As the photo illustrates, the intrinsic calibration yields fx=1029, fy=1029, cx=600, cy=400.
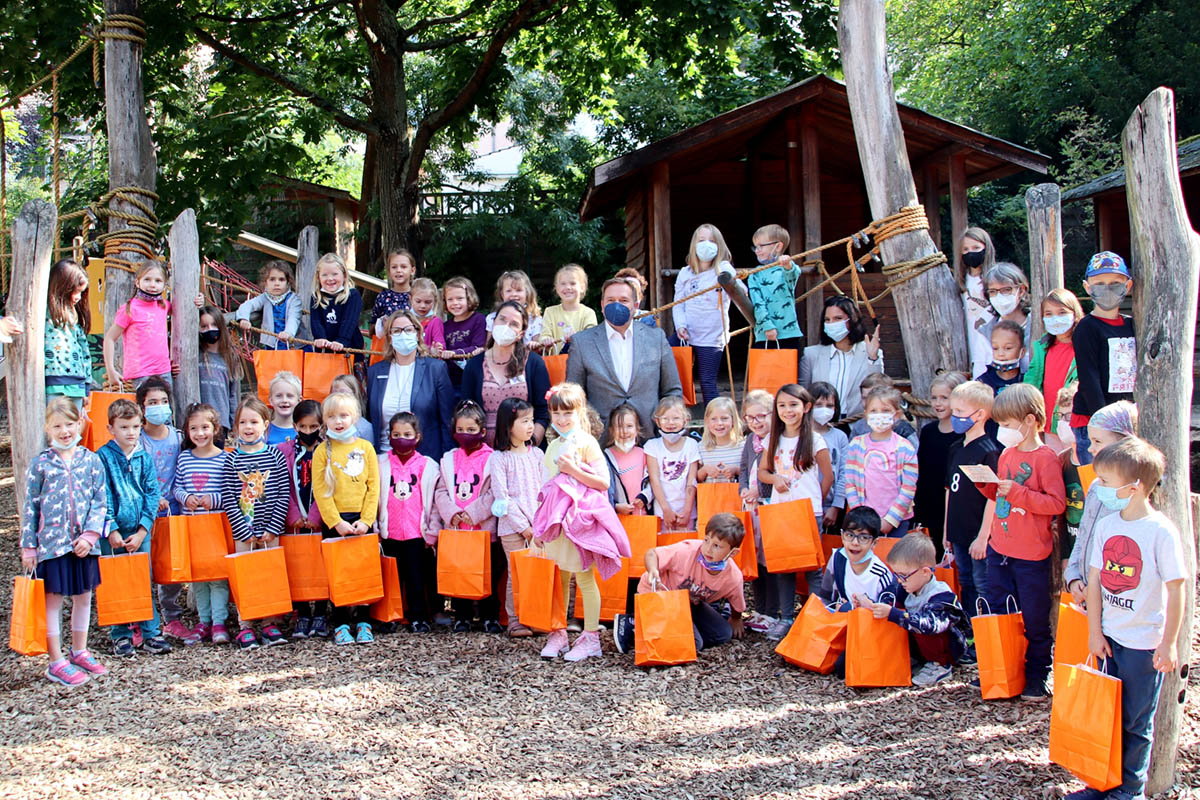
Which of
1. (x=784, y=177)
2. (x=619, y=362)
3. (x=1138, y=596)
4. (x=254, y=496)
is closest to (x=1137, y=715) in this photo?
(x=1138, y=596)

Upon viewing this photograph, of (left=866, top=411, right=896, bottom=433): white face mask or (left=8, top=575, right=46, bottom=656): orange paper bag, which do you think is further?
(left=866, top=411, right=896, bottom=433): white face mask

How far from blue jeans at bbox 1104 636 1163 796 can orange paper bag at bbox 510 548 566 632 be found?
2793 millimetres

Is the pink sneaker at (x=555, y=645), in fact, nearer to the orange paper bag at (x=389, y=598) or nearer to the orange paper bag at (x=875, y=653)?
the orange paper bag at (x=389, y=598)

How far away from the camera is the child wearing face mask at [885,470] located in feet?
17.7

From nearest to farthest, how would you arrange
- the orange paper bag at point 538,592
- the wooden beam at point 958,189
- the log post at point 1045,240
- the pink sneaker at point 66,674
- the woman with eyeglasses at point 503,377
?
1. the pink sneaker at point 66,674
2. the orange paper bag at point 538,592
3. the log post at point 1045,240
4. the woman with eyeglasses at point 503,377
5. the wooden beam at point 958,189

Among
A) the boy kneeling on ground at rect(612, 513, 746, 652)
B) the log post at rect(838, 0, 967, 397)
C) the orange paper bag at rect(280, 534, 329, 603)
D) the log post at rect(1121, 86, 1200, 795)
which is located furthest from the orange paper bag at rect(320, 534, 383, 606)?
the log post at rect(1121, 86, 1200, 795)

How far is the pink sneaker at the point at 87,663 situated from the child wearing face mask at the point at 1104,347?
4835mm

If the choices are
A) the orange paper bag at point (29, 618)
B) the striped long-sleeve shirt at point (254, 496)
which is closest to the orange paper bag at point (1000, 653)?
the striped long-sleeve shirt at point (254, 496)

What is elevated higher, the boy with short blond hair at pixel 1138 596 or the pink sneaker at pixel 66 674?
the boy with short blond hair at pixel 1138 596

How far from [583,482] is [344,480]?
1.36 metres

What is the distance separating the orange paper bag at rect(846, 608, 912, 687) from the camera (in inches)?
190

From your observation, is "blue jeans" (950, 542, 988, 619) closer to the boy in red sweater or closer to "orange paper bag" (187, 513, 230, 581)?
the boy in red sweater

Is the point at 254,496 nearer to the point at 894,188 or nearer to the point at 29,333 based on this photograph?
the point at 29,333

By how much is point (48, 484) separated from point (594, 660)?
2.90m
